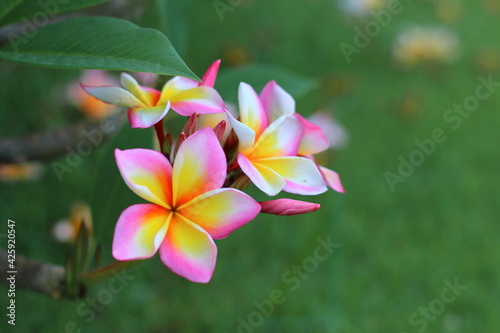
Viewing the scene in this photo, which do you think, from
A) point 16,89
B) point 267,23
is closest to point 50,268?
point 16,89

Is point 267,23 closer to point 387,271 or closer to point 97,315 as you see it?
point 387,271

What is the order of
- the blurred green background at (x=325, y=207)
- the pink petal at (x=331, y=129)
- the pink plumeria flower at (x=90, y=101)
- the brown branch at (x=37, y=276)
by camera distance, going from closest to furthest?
the brown branch at (x=37, y=276), the blurred green background at (x=325, y=207), the pink plumeria flower at (x=90, y=101), the pink petal at (x=331, y=129)

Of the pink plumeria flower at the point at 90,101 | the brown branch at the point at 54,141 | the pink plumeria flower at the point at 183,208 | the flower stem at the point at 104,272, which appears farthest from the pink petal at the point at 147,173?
the pink plumeria flower at the point at 90,101

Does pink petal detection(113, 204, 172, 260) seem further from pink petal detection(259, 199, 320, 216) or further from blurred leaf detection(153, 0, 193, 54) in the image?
blurred leaf detection(153, 0, 193, 54)

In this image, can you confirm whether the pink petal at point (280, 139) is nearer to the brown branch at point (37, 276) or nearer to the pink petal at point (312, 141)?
the pink petal at point (312, 141)

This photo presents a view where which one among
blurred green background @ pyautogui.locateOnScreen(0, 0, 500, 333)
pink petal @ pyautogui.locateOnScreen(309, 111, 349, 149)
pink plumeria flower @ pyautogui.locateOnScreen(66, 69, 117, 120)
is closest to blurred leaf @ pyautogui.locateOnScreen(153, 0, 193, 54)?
blurred green background @ pyautogui.locateOnScreen(0, 0, 500, 333)

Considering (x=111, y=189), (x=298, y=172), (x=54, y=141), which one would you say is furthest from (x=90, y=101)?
(x=298, y=172)
